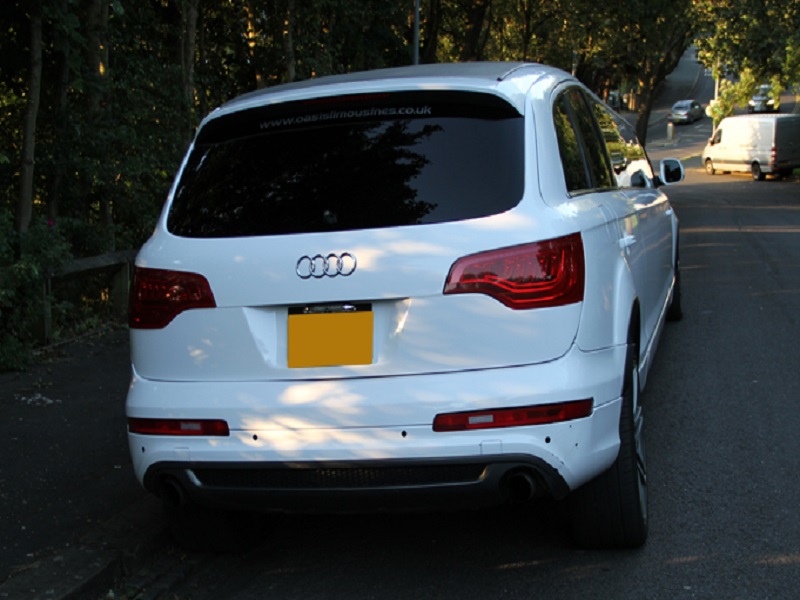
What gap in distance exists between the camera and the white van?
40.1 m

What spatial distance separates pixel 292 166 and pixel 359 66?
18.3 metres

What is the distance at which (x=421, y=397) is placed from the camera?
371cm

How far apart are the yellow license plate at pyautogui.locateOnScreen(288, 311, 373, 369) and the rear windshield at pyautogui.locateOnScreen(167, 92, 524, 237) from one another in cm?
33

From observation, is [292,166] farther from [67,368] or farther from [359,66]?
[359,66]

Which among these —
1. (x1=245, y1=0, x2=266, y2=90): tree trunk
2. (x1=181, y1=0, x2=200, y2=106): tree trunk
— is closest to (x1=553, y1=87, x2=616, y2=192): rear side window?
(x1=181, y1=0, x2=200, y2=106): tree trunk

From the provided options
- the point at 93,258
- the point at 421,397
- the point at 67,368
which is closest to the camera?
the point at 421,397

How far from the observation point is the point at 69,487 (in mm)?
5332

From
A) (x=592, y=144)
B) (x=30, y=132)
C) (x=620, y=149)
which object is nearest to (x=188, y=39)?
(x=30, y=132)

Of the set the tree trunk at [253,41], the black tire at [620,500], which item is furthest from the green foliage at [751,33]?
the black tire at [620,500]

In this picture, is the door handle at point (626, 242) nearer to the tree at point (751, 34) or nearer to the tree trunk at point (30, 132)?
the tree trunk at point (30, 132)

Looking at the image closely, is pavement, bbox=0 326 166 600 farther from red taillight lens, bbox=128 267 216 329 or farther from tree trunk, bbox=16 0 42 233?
tree trunk, bbox=16 0 42 233

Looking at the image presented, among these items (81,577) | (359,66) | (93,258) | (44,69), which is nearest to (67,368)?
(93,258)

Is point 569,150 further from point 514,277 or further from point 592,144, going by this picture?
point 514,277

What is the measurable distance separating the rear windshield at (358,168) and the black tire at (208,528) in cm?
121
